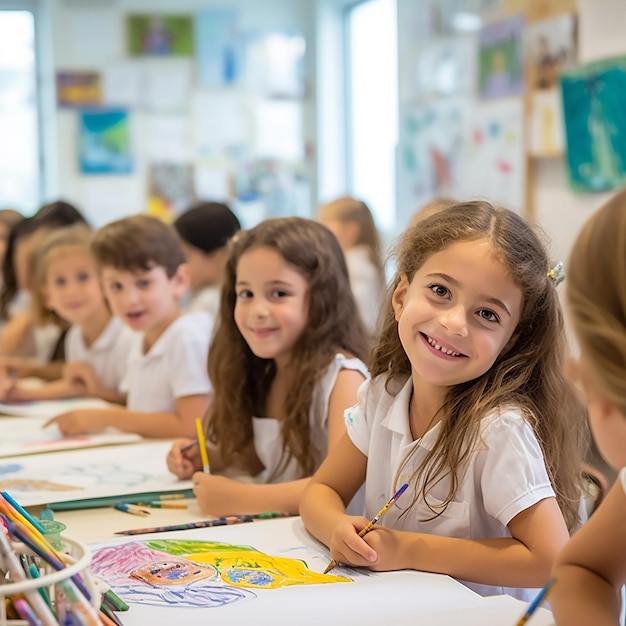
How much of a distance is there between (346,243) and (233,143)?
2324mm

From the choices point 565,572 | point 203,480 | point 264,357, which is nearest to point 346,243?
point 264,357

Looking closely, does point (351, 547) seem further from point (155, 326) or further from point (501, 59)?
point (501, 59)

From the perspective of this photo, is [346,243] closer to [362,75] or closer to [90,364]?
[90,364]

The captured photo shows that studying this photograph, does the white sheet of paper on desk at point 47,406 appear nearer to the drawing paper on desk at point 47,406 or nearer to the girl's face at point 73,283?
the drawing paper on desk at point 47,406

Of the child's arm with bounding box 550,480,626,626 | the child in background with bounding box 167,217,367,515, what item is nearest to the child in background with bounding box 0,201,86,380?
the child in background with bounding box 167,217,367,515

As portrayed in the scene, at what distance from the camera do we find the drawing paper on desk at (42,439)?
1.67m

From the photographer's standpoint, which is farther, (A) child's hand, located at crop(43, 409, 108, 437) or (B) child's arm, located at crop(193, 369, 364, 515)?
(A) child's hand, located at crop(43, 409, 108, 437)

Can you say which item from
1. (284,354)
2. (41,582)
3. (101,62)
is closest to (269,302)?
(284,354)

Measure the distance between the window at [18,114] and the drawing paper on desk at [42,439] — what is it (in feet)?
11.9

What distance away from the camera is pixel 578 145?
3211 mm

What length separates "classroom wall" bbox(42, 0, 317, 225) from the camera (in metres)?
5.15

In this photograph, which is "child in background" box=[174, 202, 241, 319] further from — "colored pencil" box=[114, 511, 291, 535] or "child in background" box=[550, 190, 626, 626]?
"child in background" box=[550, 190, 626, 626]

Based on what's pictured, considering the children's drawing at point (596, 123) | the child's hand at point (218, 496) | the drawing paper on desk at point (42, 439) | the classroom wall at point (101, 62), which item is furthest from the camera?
the classroom wall at point (101, 62)

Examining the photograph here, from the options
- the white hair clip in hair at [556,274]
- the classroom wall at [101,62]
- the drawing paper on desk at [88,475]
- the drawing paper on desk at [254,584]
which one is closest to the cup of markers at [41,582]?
the drawing paper on desk at [254,584]
